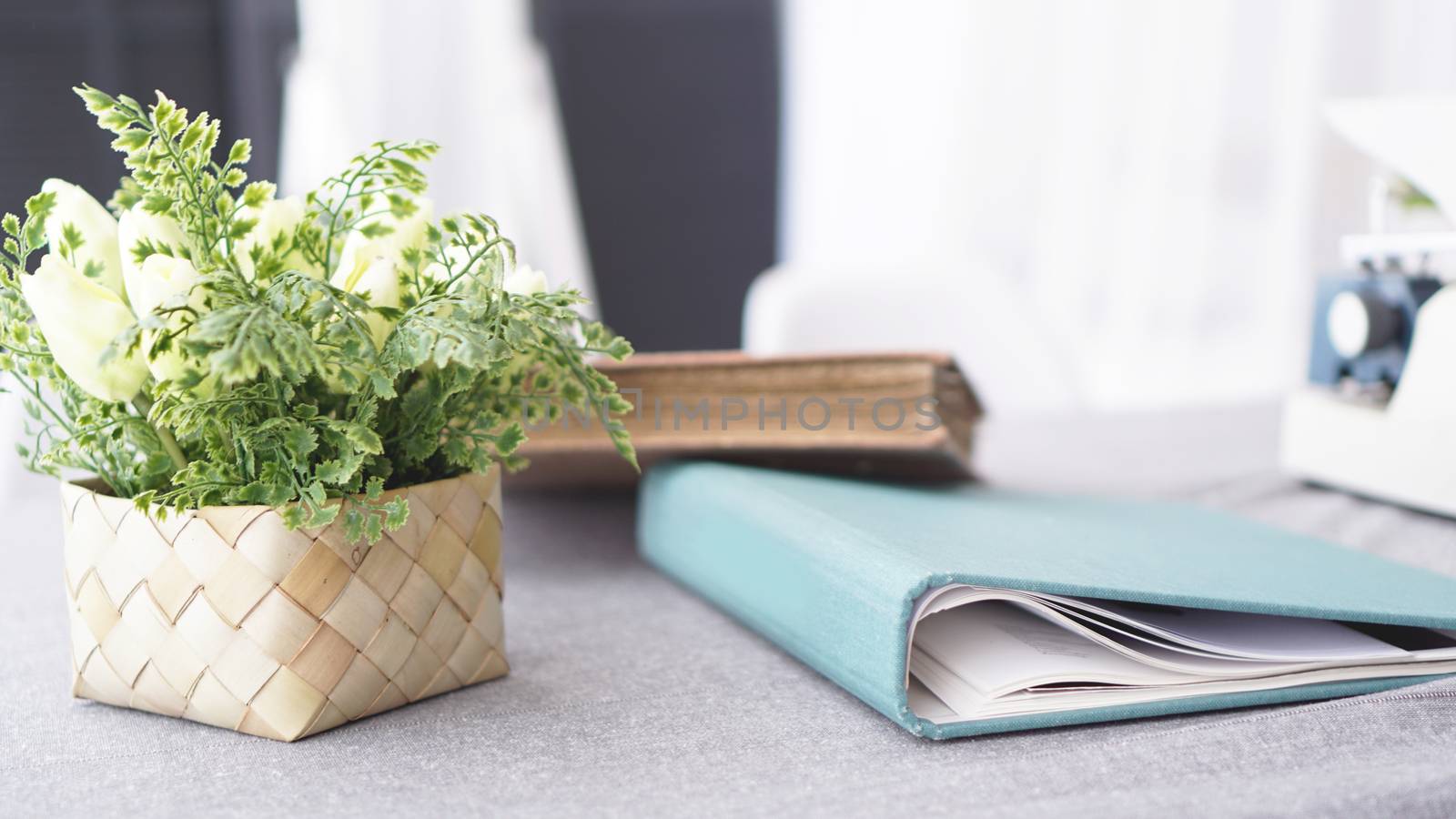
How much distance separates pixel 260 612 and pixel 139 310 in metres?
0.12

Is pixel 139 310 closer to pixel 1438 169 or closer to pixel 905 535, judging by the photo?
pixel 905 535

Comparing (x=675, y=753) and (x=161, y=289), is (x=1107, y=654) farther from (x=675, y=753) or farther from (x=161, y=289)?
(x=161, y=289)

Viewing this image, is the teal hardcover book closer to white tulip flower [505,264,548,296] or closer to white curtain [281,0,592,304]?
white tulip flower [505,264,548,296]

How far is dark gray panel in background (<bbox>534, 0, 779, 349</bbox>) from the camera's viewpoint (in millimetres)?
2633

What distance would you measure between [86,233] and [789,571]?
1.08 feet

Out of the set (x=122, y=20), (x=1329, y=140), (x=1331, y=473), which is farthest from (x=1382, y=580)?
(x=1329, y=140)

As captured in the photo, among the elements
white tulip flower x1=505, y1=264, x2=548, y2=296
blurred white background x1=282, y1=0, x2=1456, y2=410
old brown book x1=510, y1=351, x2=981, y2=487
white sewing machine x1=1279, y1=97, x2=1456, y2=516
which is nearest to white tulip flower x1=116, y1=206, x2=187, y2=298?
white tulip flower x1=505, y1=264, x2=548, y2=296

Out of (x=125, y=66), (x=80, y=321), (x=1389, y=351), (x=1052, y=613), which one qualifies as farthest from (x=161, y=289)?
(x=125, y=66)

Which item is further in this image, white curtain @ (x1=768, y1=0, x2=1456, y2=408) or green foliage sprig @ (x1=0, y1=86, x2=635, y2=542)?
white curtain @ (x1=768, y1=0, x2=1456, y2=408)

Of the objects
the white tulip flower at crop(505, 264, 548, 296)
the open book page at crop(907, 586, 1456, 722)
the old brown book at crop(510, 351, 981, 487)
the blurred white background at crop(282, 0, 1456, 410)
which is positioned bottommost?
the open book page at crop(907, 586, 1456, 722)

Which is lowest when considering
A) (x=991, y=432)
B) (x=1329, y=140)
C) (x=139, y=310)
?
(x=991, y=432)

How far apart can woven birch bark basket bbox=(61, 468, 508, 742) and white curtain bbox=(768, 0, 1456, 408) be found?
2.28 meters

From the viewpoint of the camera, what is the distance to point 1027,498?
741mm

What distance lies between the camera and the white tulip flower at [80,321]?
0.41 meters
